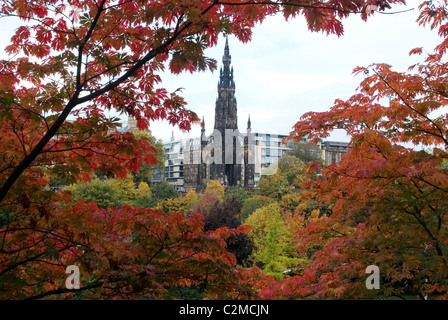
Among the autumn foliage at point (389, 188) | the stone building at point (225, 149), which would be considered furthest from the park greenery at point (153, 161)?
the stone building at point (225, 149)

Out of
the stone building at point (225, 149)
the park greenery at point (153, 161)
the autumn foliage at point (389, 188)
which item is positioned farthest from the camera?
the stone building at point (225, 149)

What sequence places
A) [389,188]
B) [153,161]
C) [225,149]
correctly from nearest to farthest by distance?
[153,161]
[389,188]
[225,149]

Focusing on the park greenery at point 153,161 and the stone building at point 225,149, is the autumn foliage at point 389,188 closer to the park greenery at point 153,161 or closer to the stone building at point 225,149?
the park greenery at point 153,161

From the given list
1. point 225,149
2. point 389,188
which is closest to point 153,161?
point 389,188

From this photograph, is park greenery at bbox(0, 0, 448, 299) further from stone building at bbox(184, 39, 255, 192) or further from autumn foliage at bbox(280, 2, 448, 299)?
stone building at bbox(184, 39, 255, 192)

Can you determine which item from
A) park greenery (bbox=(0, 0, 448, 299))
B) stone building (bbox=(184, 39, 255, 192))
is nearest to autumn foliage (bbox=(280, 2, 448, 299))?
park greenery (bbox=(0, 0, 448, 299))

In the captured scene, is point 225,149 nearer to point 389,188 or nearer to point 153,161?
point 389,188

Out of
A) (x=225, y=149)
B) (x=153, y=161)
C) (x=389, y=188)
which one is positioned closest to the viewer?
(x=153, y=161)

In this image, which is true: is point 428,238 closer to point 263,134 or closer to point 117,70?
point 117,70

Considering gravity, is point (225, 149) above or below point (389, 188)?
above

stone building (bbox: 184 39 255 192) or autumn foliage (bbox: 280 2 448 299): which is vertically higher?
stone building (bbox: 184 39 255 192)

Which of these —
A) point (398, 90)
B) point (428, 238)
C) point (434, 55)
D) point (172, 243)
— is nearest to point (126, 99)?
point (172, 243)

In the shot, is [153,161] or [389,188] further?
[389,188]

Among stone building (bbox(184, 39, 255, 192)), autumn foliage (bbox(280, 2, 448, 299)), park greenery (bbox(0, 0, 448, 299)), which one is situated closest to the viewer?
park greenery (bbox(0, 0, 448, 299))
